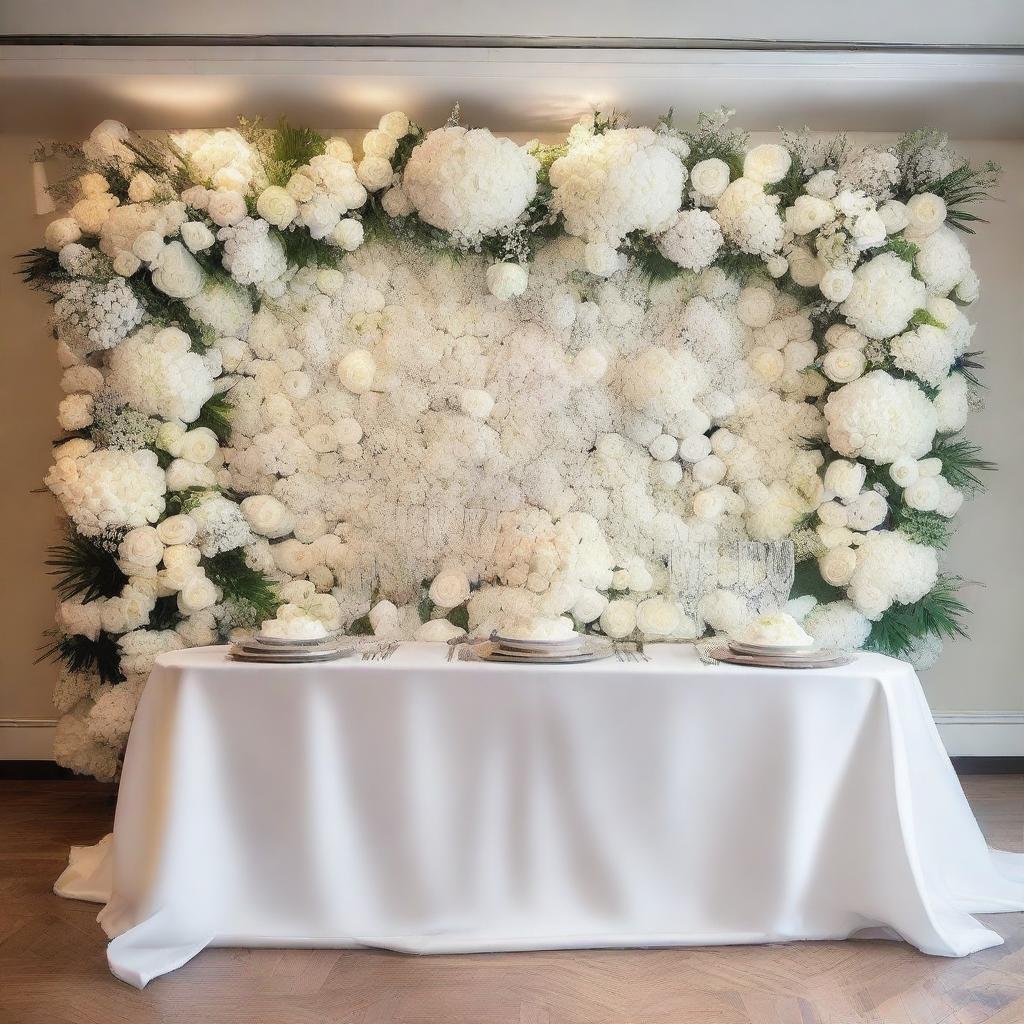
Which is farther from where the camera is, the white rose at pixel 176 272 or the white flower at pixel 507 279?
the white flower at pixel 507 279

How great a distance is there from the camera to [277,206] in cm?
392

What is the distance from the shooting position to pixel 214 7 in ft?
12.3

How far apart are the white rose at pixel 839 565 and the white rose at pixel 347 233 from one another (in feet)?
7.00

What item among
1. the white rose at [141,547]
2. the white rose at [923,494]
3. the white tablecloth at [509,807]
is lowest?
the white tablecloth at [509,807]

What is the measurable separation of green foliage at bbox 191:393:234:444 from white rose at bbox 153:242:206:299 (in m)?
0.41

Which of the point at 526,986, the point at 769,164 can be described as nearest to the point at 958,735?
the point at 769,164

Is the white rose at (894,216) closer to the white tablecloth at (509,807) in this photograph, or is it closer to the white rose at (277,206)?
the white tablecloth at (509,807)

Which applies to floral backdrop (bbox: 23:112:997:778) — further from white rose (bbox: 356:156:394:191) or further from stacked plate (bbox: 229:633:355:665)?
stacked plate (bbox: 229:633:355:665)

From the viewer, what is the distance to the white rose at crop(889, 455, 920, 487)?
393 cm

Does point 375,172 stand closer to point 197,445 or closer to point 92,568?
point 197,445

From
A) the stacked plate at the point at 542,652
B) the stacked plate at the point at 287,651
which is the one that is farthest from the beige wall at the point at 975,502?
the stacked plate at the point at 542,652

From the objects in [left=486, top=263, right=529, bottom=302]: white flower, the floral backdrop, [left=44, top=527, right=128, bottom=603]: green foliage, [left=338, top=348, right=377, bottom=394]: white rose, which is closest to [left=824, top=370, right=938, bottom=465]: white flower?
the floral backdrop

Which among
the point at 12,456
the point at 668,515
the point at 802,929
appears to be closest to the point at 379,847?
the point at 802,929

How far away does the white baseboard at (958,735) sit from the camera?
4.68 metres
